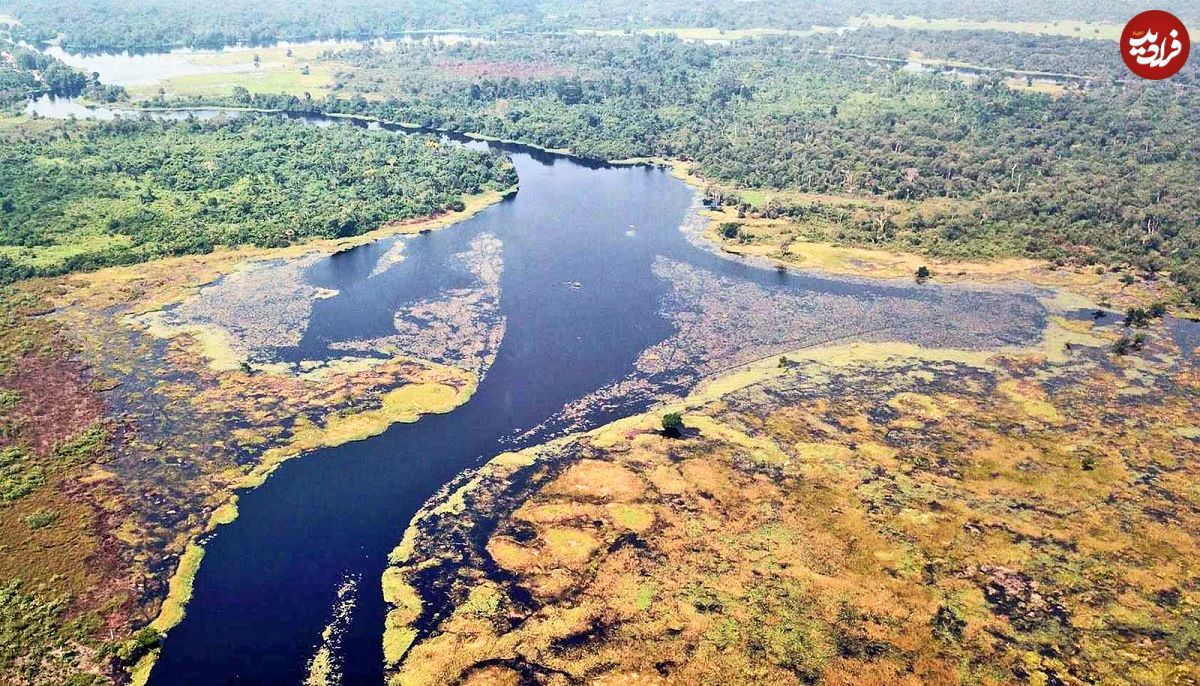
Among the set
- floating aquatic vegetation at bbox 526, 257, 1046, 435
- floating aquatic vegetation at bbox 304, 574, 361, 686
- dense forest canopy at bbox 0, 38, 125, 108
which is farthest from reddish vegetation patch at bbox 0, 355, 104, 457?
dense forest canopy at bbox 0, 38, 125, 108

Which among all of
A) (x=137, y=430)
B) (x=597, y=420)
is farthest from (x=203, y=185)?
(x=597, y=420)

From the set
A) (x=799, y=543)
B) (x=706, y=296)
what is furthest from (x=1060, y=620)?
(x=706, y=296)

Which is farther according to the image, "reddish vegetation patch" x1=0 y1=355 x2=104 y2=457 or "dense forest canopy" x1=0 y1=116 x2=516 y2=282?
"dense forest canopy" x1=0 y1=116 x2=516 y2=282

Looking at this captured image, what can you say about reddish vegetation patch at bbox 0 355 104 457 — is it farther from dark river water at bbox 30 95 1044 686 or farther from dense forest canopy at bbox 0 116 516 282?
dense forest canopy at bbox 0 116 516 282

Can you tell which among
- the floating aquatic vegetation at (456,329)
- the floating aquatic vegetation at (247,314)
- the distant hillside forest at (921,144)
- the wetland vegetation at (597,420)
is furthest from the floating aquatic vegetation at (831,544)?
the distant hillside forest at (921,144)

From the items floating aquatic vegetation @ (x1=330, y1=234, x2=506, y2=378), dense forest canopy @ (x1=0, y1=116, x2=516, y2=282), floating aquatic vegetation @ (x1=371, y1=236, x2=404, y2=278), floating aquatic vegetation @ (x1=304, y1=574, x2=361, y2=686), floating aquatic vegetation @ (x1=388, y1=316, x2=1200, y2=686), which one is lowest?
floating aquatic vegetation @ (x1=304, y1=574, x2=361, y2=686)

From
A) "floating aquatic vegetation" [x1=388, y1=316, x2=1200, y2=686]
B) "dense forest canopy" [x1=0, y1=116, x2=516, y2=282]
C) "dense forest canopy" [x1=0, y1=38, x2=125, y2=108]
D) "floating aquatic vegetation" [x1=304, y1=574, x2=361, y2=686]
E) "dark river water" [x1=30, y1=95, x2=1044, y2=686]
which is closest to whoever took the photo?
"floating aquatic vegetation" [x1=304, y1=574, x2=361, y2=686]
